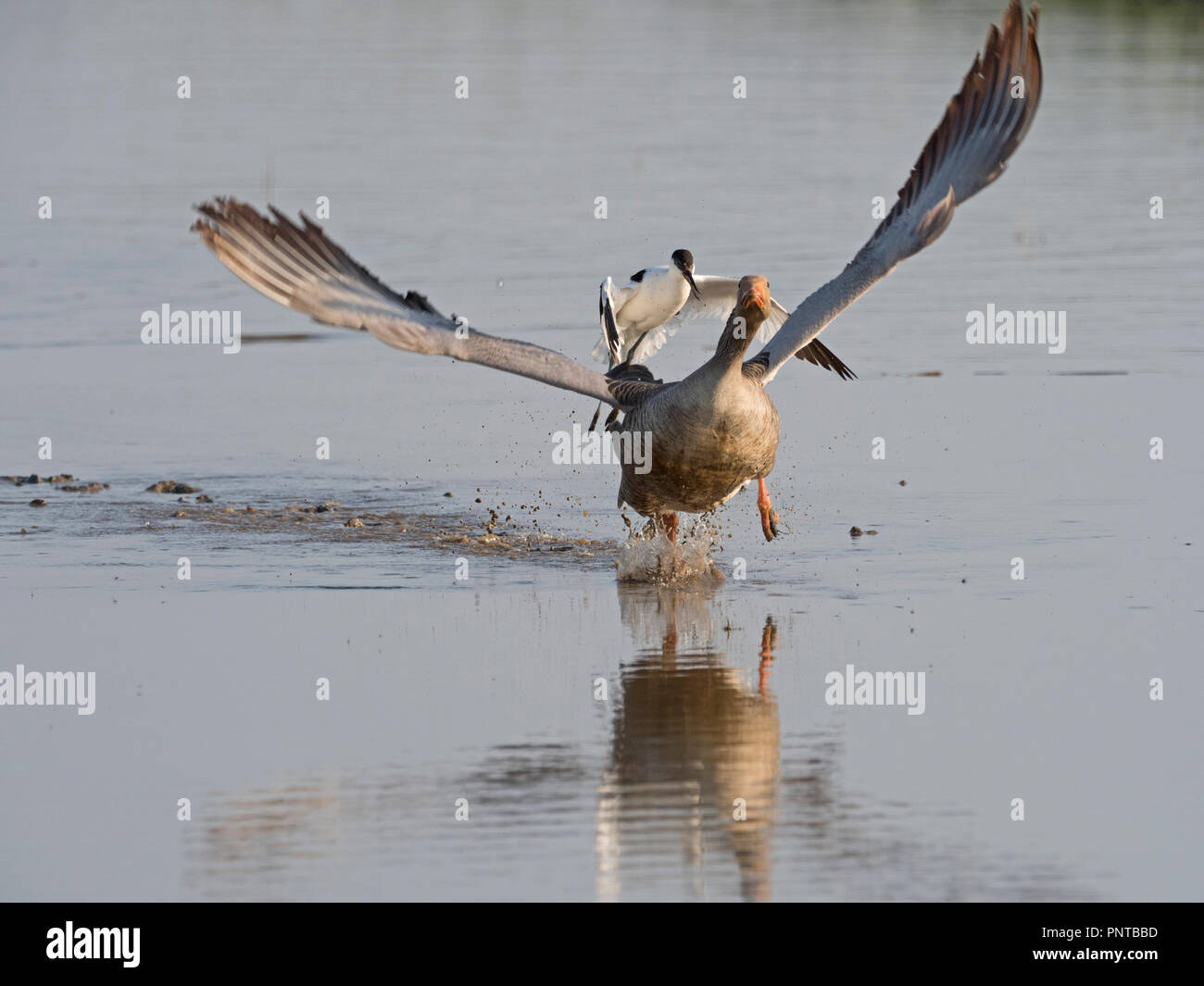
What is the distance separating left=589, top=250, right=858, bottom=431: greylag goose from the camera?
1281 centimetres

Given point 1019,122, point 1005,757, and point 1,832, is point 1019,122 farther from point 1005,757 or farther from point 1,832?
point 1,832

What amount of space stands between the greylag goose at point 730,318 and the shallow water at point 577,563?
2.24 ft

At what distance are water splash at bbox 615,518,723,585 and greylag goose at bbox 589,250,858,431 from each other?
1.60m

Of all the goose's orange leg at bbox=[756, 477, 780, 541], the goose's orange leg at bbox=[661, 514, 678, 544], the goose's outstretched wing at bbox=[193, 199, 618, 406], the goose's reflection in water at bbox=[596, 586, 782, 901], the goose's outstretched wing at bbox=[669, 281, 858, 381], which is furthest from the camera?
the goose's outstretched wing at bbox=[669, 281, 858, 381]

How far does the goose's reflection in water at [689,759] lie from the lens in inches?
280

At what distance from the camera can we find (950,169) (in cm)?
1146

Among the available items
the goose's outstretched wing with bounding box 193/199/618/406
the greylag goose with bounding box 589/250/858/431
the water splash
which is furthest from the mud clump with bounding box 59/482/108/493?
the water splash

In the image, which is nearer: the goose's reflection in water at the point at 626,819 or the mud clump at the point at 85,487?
the goose's reflection in water at the point at 626,819

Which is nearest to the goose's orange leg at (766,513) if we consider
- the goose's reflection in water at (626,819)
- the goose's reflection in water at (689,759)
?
the goose's reflection in water at (689,759)

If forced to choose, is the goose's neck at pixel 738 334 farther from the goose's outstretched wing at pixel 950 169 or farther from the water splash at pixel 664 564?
the water splash at pixel 664 564

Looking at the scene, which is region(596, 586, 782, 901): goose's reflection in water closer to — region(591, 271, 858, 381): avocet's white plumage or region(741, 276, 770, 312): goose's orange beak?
region(741, 276, 770, 312): goose's orange beak

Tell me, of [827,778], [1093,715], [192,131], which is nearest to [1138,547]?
[1093,715]

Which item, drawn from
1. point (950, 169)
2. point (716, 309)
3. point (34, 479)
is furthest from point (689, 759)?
point (34, 479)

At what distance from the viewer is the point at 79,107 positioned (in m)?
30.1
